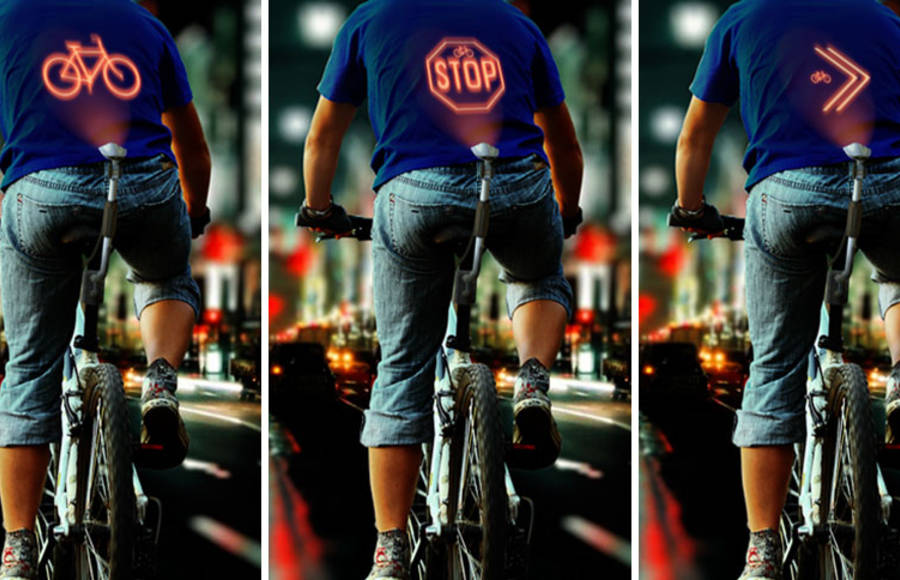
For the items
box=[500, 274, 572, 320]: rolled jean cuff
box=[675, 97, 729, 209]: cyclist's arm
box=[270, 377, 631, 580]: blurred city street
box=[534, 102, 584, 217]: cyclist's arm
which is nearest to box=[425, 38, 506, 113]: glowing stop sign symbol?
box=[534, 102, 584, 217]: cyclist's arm

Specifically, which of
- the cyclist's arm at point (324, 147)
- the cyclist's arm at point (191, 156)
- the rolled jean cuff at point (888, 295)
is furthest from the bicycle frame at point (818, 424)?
the cyclist's arm at point (191, 156)

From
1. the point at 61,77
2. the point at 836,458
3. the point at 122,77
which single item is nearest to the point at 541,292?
the point at 836,458

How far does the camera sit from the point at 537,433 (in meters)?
3.53

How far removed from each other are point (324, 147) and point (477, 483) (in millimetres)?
985

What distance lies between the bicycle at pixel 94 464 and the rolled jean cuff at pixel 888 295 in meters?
1.88

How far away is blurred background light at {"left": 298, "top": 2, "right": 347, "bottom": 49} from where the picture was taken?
4.54 m

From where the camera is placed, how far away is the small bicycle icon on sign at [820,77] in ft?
11.3

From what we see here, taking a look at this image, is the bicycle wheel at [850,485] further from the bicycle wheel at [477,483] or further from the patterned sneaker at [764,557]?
the bicycle wheel at [477,483]

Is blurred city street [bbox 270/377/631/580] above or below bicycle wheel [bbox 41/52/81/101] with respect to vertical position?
below

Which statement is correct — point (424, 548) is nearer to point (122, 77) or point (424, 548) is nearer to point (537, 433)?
point (537, 433)

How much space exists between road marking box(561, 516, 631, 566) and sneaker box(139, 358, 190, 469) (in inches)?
49.9

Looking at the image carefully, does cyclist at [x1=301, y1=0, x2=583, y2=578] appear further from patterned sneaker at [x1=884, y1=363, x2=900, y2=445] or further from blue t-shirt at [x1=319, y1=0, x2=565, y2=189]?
patterned sneaker at [x1=884, y1=363, x2=900, y2=445]

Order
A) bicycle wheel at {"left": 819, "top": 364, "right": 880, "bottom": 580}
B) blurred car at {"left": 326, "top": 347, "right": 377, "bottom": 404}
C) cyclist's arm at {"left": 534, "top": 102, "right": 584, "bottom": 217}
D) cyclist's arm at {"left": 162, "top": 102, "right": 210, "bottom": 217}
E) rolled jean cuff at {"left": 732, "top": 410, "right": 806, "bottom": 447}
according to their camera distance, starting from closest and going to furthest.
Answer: bicycle wheel at {"left": 819, "top": 364, "right": 880, "bottom": 580}
rolled jean cuff at {"left": 732, "top": 410, "right": 806, "bottom": 447}
cyclist's arm at {"left": 534, "top": 102, "right": 584, "bottom": 217}
cyclist's arm at {"left": 162, "top": 102, "right": 210, "bottom": 217}
blurred car at {"left": 326, "top": 347, "right": 377, "bottom": 404}

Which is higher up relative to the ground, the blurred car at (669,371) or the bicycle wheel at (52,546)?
the blurred car at (669,371)
